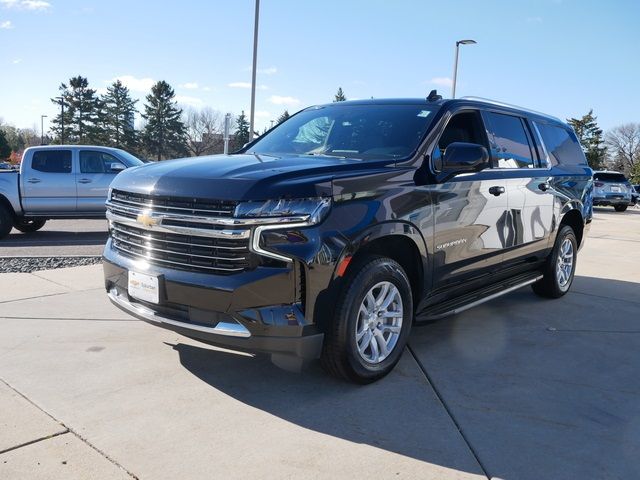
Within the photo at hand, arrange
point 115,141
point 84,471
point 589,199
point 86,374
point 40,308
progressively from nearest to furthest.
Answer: point 84,471, point 86,374, point 40,308, point 589,199, point 115,141

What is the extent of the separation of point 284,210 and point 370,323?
3.37 ft

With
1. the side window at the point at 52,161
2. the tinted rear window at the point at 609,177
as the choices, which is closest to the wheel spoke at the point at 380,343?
the side window at the point at 52,161

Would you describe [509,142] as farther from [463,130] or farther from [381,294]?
[381,294]

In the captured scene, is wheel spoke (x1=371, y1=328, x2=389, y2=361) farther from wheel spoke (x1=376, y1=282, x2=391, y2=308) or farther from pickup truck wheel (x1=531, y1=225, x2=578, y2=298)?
pickup truck wheel (x1=531, y1=225, x2=578, y2=298)

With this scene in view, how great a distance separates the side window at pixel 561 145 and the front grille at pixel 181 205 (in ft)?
13.1

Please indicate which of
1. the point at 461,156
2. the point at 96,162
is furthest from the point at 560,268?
the point at 96,162

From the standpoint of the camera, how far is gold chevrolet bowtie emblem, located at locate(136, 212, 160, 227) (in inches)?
140

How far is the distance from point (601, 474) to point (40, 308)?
4.78 metres

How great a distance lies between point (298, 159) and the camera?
4.01 meters

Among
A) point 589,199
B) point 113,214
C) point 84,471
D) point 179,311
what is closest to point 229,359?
point 179,311

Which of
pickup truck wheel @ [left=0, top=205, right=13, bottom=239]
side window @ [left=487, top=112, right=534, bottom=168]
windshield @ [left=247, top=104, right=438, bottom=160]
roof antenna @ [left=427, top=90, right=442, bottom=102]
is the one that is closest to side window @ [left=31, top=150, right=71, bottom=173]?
pickup truck wheel @ [left=0, top=205, right=13, bottom=239]

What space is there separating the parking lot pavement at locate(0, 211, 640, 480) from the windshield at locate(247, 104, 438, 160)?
1.62 meters

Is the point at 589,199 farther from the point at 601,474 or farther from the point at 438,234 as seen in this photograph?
the point at 601,474

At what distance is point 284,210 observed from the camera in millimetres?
3260
